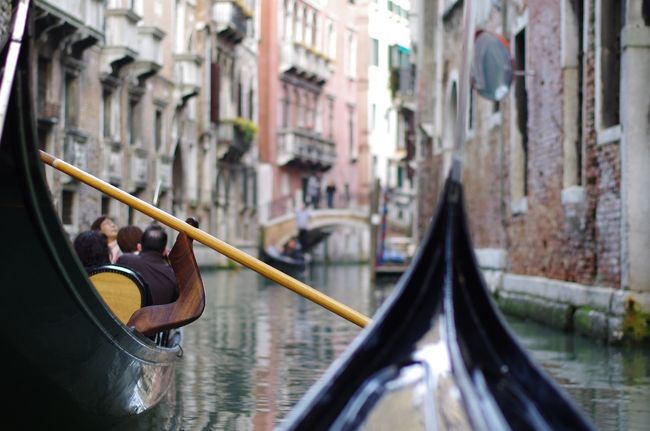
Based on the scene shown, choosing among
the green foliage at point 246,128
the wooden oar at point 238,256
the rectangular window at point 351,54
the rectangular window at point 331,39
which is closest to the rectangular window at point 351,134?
the rectangular window at point 351,54

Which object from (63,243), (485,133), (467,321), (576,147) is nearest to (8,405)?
(63,243)

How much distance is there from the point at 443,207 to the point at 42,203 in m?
1.46

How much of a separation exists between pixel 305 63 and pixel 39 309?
33619 mm

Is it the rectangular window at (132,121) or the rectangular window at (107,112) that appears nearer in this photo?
the rectangular window at (107,112)

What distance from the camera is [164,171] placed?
25.0 metres

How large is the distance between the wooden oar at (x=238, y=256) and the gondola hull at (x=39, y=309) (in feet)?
2.92

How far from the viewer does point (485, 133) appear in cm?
1473

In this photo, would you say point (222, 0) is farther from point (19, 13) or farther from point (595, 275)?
point (19, 13)

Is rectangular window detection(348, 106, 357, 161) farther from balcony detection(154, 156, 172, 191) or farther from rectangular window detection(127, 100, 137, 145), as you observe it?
rectangular window detection(127, 100, 137, 145)

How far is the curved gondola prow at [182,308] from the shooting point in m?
5.73

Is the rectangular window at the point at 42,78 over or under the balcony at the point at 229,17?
under

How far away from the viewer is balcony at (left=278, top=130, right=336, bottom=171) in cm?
3709

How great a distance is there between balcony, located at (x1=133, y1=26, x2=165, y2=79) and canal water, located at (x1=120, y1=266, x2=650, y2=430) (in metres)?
9.61

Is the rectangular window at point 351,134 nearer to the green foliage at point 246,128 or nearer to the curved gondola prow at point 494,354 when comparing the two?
the green foliage at point 246,128
